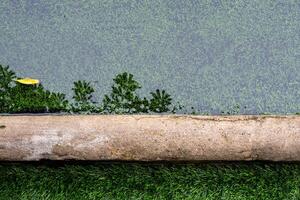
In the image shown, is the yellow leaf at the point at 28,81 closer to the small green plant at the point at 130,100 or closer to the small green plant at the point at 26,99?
the small green plant at the point at 26,99

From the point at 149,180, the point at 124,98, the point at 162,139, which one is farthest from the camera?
the point at 124,98

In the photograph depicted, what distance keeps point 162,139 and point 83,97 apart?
0.64 meters

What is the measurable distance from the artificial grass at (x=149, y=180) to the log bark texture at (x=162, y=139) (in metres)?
0.13

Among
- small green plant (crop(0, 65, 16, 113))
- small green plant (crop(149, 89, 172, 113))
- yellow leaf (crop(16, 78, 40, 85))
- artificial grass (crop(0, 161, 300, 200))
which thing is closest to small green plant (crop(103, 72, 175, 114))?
small green plant (crop(149, 89, 172, 113))

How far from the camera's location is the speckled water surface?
407cm

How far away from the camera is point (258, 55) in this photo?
410 centimetres

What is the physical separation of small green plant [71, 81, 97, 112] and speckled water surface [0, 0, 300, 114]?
0.05 meters

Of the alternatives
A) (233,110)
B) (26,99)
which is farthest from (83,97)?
(233,110)

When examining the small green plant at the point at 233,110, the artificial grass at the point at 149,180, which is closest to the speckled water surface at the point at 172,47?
the small green plant at the point at 233,110

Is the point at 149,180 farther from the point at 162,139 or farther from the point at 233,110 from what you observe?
the point at 233,110

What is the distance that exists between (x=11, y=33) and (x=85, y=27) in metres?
0.50

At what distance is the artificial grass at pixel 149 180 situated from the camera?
154 inches

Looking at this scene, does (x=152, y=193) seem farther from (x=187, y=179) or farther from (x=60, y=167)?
(x=60, y=167)

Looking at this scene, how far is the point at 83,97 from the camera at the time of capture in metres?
4.08
